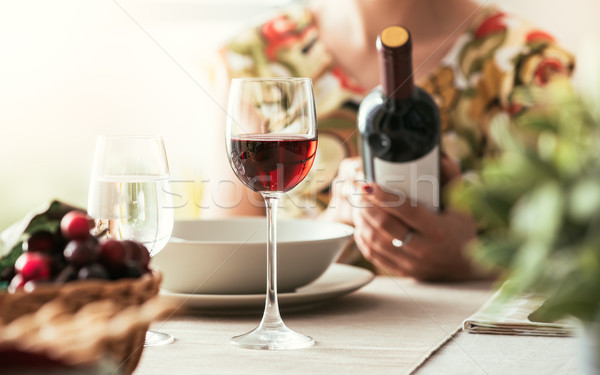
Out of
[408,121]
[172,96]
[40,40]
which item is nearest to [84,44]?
[40,40]

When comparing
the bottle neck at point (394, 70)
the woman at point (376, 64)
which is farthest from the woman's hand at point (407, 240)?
the woman at point (376, 64)

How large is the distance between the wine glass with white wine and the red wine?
0.09 m

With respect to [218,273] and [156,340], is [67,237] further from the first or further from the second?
[218,273]

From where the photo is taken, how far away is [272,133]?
78 centimetres

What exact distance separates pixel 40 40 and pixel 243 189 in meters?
2.14

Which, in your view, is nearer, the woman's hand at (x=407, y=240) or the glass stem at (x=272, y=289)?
the glass stem at (x=272, y=289)

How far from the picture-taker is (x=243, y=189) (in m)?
1.73

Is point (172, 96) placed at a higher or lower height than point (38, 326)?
higher

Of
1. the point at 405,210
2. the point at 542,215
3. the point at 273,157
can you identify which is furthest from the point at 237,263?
the point at 542,215

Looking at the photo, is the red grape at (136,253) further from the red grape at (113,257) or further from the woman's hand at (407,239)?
the woman's hand at (407,239)

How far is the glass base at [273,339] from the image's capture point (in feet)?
2.32

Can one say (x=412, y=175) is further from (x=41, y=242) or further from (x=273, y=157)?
(x=41, y=242)

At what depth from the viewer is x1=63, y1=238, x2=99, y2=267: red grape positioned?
1.62ft

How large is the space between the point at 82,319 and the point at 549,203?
259 millimetres
